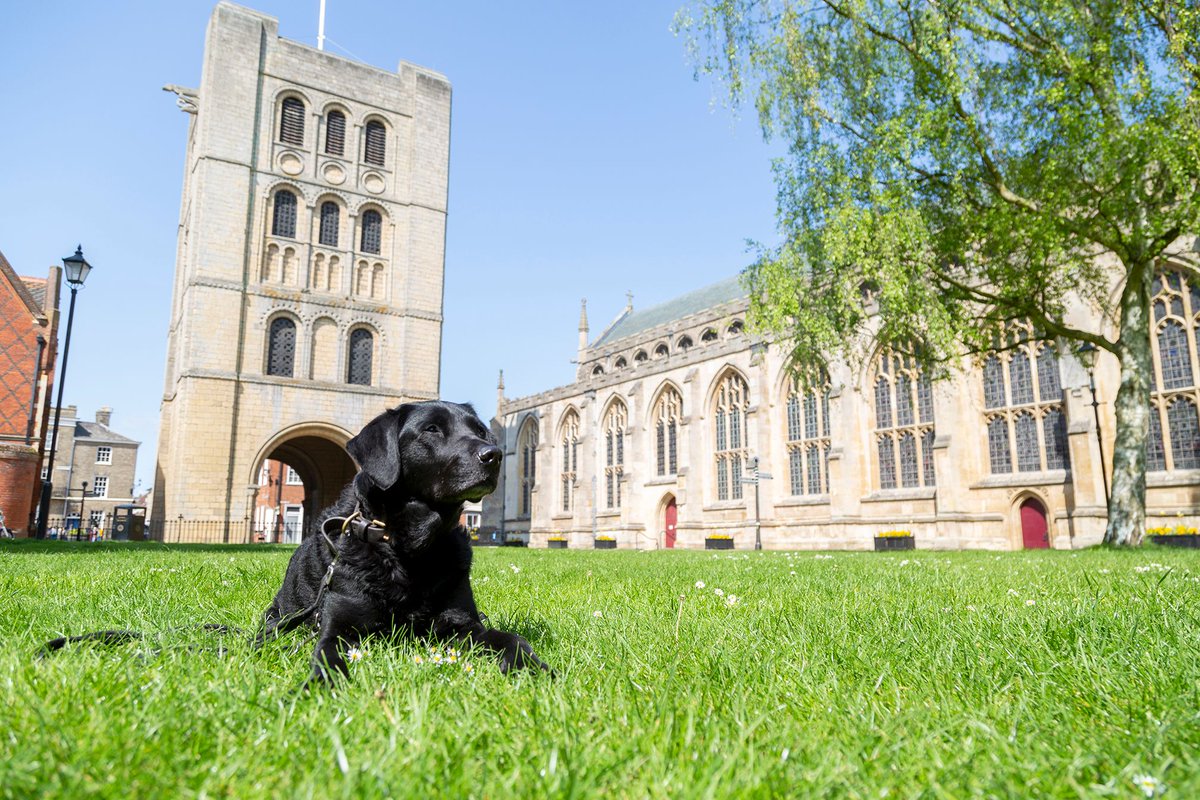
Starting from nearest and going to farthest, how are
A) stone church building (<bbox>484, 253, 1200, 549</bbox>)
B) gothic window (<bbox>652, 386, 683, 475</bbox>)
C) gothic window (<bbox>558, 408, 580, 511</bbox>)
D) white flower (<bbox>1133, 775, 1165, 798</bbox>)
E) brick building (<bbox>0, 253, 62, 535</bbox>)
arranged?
1. white flower (<bbox>1133, 775, 1165, 798</bbox>)
2. stone church building (<bbox>484, 253, 1200, 549</bbox>)
3. brick building (<bbox>0, 253, 62, 535</bbox>)
4. gothic window (<bbox>652, 386, 683, 475</bbox>)
5. gothic window (<bbox>558, 408, 580, 511</bbox>)

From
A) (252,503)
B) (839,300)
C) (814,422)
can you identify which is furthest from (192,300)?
(814,422)

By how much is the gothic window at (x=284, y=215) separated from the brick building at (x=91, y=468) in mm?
41811

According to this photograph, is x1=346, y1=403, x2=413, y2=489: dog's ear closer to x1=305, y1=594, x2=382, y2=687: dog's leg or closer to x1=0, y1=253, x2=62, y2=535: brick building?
x1=305, y1=594, x2=382, y2=687: dog's leg

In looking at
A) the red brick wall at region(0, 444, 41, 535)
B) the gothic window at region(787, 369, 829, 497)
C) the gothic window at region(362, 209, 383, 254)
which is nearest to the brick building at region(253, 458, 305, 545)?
the gothic window at region(362, 209, 383, 254)

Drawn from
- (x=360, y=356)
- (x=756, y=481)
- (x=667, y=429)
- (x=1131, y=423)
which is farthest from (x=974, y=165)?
(x=667, y=429)

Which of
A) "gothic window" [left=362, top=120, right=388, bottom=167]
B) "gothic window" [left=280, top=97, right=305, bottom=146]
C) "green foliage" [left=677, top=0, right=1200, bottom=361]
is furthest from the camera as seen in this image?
"gothic window" [left=362, top=120, right=388, bottom=167]

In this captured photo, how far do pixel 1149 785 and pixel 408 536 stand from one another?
2116 millimetres

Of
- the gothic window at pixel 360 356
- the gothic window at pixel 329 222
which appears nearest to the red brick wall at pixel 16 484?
the gothic window at pixel 360 356

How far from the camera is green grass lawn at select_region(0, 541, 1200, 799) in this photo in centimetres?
133

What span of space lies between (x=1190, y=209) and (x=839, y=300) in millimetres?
5432

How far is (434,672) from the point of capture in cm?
230

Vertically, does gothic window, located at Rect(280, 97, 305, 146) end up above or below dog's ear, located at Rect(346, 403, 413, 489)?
above

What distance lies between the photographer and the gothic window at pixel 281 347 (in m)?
26.6

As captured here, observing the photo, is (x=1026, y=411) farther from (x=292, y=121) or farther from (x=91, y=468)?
(x=91, y=468)
